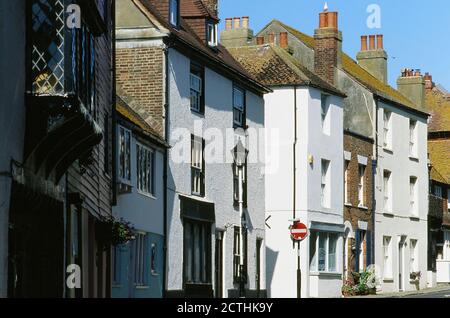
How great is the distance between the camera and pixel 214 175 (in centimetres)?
3741

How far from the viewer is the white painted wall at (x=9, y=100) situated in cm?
1502

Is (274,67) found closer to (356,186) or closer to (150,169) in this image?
(356,186)

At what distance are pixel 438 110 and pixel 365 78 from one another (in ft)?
52.5

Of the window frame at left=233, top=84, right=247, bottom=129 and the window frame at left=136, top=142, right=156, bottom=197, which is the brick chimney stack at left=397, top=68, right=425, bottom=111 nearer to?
the window frame at left=233, top=84, right=247, bottom=129

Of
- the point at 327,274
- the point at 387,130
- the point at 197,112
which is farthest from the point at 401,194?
the point at 197,112

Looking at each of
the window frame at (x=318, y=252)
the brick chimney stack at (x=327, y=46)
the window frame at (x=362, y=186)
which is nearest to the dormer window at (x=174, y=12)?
the window frame at (x=318, y=252)

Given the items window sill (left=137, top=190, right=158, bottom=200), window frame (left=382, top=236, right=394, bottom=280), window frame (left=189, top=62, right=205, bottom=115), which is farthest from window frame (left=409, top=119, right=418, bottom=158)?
window sill (left=137, top=190, right=158, bottom=200)

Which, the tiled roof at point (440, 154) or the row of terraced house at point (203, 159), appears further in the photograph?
the tiled roof at point (440, 154)

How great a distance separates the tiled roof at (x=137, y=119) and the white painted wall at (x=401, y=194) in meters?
21.1

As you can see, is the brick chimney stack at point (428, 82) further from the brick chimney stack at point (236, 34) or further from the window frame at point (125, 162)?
the window frame at point (125, 162)

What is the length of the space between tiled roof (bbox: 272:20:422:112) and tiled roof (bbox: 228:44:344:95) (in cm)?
378

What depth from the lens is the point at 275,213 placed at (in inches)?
1805

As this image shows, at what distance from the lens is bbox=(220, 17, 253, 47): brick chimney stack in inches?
2036
